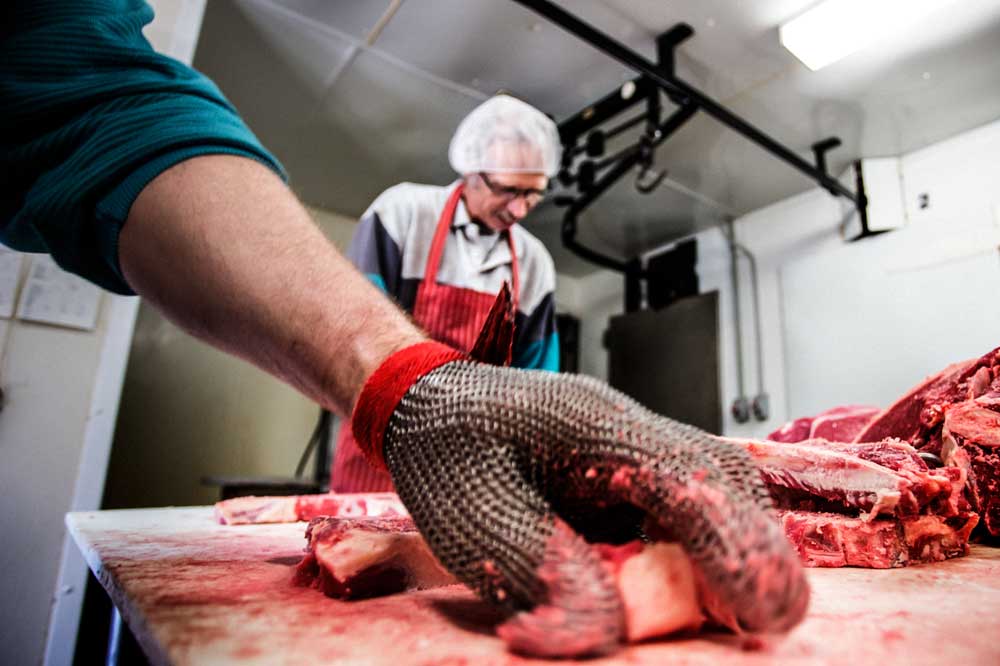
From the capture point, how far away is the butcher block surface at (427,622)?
18.6 inches

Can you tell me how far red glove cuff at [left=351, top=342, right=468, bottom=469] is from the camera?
673mm

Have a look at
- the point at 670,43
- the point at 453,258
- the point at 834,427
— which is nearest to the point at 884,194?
the point at 834,427

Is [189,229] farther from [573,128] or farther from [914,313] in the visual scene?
[573,128]

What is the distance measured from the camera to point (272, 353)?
0.83 meters

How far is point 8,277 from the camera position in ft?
6.15

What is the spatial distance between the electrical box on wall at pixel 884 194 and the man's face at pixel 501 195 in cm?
118

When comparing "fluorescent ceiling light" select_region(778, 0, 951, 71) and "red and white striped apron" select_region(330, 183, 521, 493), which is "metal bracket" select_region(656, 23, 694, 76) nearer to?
"fluorescent ceiling light" select_region(778, 0, 951, 71)

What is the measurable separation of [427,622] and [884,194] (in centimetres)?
148

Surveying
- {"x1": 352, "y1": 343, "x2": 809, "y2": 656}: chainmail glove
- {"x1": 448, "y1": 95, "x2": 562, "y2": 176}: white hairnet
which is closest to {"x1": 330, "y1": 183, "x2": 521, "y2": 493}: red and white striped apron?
{"x1": 448, "y1": 95, "x2": 562, "y2": 176}: white hairnet

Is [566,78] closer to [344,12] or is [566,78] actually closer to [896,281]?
[344,12]

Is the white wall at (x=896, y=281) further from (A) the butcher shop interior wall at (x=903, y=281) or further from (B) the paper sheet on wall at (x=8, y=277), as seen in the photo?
(B) the paper sheet on wall at (x=8, y=277)

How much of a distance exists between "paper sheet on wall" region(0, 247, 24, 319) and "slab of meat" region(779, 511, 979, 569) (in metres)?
2.24

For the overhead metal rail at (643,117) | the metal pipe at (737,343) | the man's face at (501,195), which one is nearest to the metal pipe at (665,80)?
the overhead metal rail at (643,117)

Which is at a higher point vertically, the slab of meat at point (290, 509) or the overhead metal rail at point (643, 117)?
the overhead metal rail at point (643, 117)
